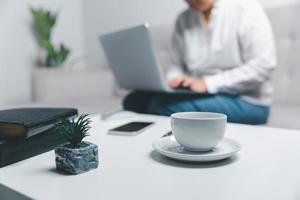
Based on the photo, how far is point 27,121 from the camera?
0.59 meters

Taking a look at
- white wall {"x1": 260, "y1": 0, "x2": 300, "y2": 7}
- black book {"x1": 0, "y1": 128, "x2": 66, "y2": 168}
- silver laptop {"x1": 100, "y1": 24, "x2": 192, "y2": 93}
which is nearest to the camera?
black book {"x1": 0, "y1": 128, "x2": 66, "y2": 168}

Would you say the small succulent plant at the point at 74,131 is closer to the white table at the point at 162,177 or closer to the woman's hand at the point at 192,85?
the white table at the point at 162,177

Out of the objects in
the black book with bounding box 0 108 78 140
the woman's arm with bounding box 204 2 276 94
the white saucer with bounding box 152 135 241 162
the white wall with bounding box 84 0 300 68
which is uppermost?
the white wall with bounding box 84 0 300 68

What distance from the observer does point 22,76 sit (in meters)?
2.27

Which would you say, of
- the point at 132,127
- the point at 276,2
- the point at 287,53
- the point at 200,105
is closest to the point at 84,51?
the point at 276,2

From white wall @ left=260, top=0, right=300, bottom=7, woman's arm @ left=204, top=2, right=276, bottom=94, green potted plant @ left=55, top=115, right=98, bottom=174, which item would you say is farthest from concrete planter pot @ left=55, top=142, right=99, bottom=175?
white wall @ left=260, top=0, right=300, bottom=7

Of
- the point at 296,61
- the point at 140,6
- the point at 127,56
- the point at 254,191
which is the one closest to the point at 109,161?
the point at 254,191

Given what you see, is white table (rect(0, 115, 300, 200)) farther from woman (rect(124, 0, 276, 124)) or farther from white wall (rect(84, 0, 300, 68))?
white wall (rect(84, 0, 300, 68))

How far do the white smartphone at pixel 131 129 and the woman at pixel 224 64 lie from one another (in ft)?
0.98

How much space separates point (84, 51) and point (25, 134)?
217 cm

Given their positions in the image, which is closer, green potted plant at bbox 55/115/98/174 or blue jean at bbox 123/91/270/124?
green potted plant at bbox 55/115/98/174

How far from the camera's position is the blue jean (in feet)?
3.69

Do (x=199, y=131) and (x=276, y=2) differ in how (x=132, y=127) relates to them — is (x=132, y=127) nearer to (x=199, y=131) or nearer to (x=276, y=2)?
(x=199, y=131)

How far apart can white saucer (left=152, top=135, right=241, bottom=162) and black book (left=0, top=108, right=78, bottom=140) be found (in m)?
0.20
